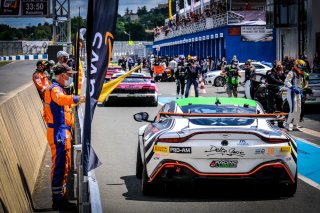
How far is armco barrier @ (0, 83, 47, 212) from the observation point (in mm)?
6521

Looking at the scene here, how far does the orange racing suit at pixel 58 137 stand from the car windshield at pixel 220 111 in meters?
1.81

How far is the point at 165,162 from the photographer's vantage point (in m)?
8.64

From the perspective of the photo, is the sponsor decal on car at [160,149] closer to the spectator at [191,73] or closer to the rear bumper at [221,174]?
the rear bumper at [221,174]

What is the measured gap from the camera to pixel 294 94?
1741 centimetres

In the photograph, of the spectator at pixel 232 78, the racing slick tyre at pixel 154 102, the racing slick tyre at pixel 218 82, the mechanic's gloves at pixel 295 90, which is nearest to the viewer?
the mechanic's gloves at pixel 295 90

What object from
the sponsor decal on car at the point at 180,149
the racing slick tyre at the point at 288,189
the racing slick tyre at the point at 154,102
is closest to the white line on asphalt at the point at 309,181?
the racing slick tyre at the point at 288,189

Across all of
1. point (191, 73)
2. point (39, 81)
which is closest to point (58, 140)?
point (39, 81)

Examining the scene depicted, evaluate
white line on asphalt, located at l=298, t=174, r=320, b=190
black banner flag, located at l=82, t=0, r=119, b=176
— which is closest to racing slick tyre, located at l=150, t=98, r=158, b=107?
white line on asphalt, located at l=298, t=174, r=320, b=190

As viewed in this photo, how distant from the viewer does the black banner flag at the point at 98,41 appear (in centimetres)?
595

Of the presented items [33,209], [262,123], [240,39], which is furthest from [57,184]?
[240,39]

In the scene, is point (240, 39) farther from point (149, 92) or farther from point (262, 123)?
point (262, 123)

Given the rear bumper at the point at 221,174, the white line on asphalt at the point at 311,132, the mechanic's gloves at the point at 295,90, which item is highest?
the mechanic's gloves at the point at 295,90

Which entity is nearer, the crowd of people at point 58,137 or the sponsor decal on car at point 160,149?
the crowd of people at point 58,137

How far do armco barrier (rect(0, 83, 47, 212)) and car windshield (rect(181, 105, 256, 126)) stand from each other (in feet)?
7.12
